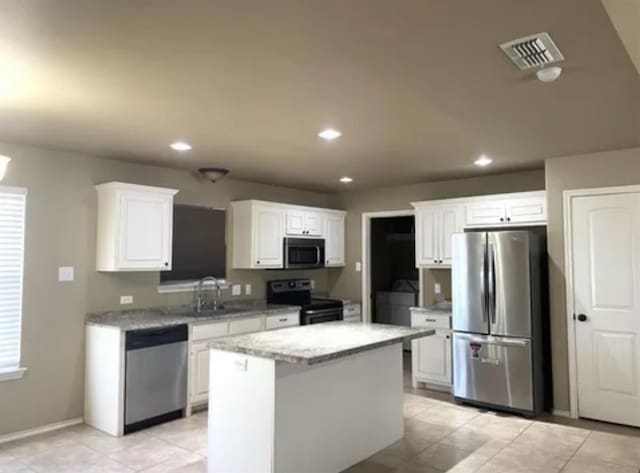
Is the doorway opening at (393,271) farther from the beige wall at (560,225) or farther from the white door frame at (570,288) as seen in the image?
the white door frame at (570,288)

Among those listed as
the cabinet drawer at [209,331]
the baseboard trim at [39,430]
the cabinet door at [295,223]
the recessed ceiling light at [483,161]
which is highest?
the recessed ceiling light at [483,161]

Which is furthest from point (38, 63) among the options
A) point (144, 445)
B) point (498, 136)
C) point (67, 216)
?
point (498, 136)

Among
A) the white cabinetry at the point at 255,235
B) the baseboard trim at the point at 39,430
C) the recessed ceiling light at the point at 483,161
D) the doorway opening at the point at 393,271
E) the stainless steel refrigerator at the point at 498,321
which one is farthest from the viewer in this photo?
the doorway opening at the point at 393,271

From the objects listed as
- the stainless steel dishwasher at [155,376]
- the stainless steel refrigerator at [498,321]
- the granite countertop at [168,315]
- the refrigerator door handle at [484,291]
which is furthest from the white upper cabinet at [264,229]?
the refrigerator door handle at [484,291]

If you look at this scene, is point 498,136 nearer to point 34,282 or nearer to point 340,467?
point 340,467

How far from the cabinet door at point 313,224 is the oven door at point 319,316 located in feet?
3.43

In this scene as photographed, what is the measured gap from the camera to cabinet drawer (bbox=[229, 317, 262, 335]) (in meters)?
4.76

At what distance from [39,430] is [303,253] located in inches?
132

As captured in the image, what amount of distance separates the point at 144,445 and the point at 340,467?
159 centimetres

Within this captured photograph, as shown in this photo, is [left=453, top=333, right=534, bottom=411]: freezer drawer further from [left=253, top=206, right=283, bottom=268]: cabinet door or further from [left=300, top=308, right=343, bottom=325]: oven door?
[left=253, top=206, right=283, bottom=268]: cabinet door

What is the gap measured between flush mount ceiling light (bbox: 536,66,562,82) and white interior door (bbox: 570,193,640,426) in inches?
90.5

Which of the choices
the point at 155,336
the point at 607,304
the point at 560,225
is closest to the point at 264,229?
the point at 155,336

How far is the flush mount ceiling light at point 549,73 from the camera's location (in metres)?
2.35

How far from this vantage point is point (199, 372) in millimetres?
4445
